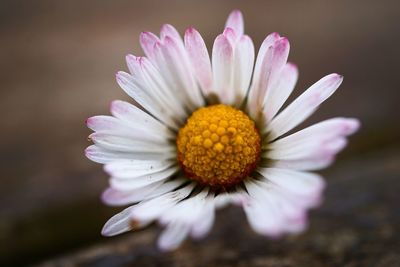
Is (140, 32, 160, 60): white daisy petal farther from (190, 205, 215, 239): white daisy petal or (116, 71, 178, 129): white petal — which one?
(190, 205, 215, 239): white daisy petal

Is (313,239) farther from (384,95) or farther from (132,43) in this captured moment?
(132,43)

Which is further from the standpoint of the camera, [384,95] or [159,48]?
[384,95]

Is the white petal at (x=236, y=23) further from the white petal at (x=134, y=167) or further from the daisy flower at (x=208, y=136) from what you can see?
the white petal at (x=134, y=167)

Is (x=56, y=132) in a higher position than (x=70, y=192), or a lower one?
higher

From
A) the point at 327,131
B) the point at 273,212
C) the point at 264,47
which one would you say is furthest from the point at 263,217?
the point at 264,47

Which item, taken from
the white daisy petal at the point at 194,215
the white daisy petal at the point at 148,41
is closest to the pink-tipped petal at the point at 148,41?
the white daisy petal at the point at 148,41

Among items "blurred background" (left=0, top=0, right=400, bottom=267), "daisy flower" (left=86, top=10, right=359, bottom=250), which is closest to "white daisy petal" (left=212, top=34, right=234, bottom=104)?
"daisy flower" (left=86, top=10, right=359, bottom=250)

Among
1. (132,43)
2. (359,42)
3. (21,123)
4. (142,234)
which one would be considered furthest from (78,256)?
(359,42)
